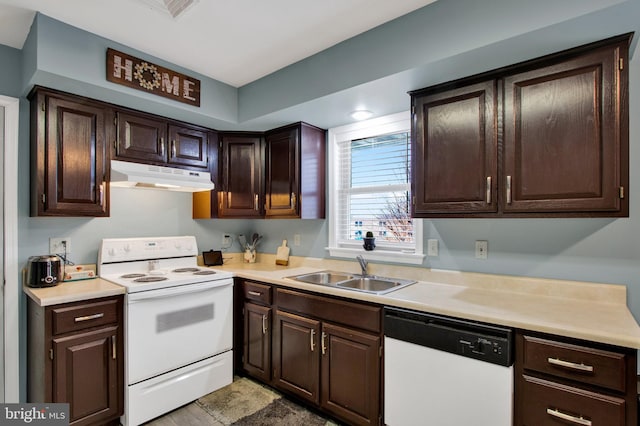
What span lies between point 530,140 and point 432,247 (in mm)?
949

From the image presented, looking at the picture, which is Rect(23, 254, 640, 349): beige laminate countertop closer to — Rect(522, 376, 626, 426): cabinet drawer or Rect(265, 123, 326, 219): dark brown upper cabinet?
Rect(522, 376, 626, 426): cabinet drawer

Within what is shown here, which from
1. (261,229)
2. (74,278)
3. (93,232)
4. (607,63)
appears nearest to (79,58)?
(93,232)

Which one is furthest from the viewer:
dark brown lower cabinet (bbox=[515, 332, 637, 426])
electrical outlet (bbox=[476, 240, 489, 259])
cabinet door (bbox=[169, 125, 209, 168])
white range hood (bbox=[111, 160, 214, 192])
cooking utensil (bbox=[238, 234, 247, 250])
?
Answer: cooking utensil (bbox=[238, 234, 247, 250])

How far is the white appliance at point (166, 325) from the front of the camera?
220 centimetres

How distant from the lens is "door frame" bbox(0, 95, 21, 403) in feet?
7.45

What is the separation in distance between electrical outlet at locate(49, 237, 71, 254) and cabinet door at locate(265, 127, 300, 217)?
157 centimetres

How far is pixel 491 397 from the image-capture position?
154 centimetres

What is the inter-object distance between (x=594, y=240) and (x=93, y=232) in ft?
11.1

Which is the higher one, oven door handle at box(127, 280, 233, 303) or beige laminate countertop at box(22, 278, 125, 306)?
beige laminate countertop at box(22, 278, 125, 306)

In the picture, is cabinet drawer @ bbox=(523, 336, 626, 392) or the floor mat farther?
the floor mat

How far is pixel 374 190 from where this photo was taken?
282cm

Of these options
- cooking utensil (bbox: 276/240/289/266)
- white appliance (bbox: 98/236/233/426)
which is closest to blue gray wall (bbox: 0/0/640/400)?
white appliance (bbox: 98/236/233/426)

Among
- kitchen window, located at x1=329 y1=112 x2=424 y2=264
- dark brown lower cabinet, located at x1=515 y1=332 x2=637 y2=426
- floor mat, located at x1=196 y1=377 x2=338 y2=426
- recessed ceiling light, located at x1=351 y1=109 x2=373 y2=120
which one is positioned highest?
recessed ceiling light, located at x1=351 y1=109 x2=373 y2=120

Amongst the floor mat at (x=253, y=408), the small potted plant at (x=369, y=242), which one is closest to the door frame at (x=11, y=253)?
the floor mat at (x=253, y=408)
